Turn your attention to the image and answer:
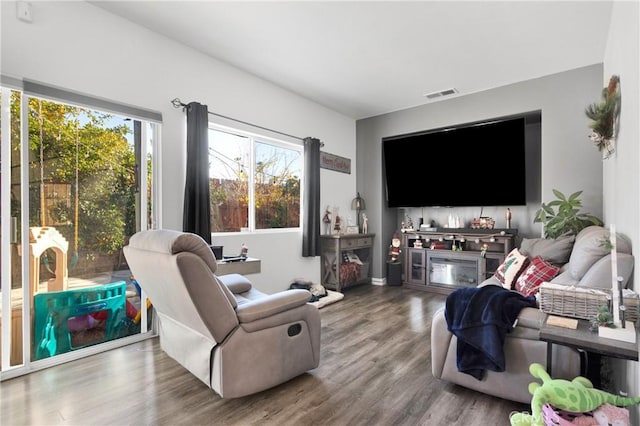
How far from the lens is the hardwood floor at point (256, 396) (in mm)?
1815

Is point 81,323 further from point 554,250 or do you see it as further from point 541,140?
point 541,140

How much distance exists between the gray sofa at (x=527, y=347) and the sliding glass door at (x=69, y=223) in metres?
2.58

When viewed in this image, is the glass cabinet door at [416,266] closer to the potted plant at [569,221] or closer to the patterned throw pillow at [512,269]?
the patterned throw pillow at [512,269]

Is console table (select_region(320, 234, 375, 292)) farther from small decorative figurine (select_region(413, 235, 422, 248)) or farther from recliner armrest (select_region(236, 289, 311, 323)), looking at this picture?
recliner armrest (select_region(236, 289, 311, 323))

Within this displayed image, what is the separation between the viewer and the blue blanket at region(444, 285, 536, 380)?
1847mm

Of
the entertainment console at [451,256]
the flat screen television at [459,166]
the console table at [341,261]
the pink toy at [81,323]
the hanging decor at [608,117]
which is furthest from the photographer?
the console table at [341,261]

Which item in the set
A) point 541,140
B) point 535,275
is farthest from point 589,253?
point 541,140

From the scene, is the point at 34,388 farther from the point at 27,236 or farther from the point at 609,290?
the point at 609,290

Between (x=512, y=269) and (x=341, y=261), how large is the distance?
2385 mm

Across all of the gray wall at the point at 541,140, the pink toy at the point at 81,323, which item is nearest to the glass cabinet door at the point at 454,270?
the gray wall at the point at 541,140

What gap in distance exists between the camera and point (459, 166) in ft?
15.3

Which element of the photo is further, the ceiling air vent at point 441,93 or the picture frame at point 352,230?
the picture frame at point 352,230

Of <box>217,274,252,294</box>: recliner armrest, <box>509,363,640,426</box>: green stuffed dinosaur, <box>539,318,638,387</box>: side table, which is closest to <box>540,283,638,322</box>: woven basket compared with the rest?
<box>539,318,638,387</box>: side table

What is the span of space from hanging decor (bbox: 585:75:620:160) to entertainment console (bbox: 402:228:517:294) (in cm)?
198
